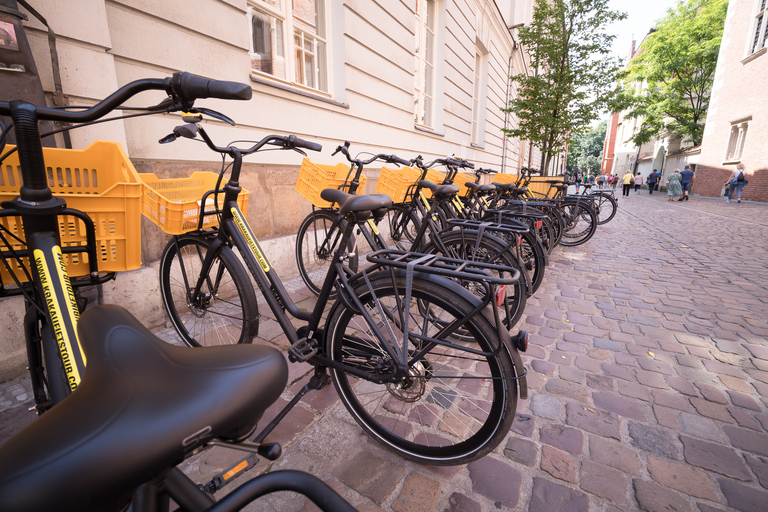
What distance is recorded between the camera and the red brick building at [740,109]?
53.6ft

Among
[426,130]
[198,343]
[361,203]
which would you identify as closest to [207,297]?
[198,343]

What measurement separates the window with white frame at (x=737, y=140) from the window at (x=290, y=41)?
22.4 m

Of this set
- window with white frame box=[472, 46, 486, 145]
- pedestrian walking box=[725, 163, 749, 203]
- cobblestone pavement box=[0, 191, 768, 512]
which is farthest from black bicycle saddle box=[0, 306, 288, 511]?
pedestrian walking box=[725, 163, 749, 203]

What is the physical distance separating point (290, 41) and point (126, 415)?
5070 mm

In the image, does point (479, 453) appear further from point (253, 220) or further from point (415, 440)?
point (253, 220)

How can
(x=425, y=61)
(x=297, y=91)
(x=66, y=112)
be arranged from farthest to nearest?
(x=425, y=61)
(x=297, y=91)
(x=66, y=112)

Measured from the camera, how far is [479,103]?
12391mm

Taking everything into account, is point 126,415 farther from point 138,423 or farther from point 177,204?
point 177,204

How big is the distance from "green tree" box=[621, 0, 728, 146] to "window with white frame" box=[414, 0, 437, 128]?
2325 cm

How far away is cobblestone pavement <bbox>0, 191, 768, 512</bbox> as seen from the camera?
1632 millimetres

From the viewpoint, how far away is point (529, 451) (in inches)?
74.2

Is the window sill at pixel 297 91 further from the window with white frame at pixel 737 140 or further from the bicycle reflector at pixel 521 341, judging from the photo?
the window with white frame at pixel 737 140

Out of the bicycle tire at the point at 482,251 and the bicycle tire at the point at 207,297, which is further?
the bicycle tire at the point at 482,251

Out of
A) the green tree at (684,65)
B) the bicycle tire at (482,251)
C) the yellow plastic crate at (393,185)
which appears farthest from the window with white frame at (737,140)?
the bicycle tire at (482,251)
